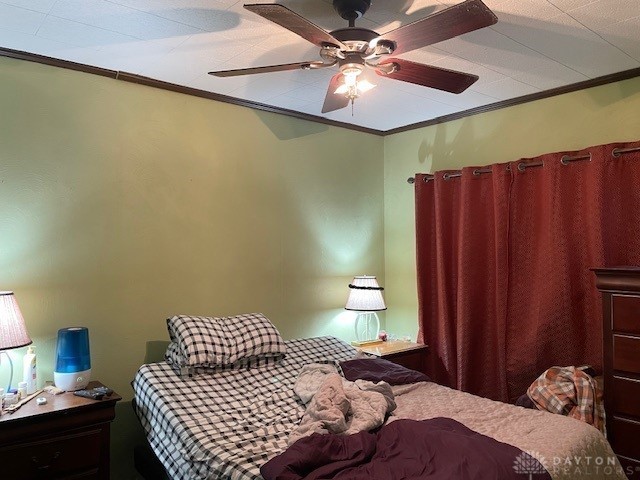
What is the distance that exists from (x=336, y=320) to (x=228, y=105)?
72.2 inches

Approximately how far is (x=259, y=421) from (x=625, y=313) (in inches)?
73.8

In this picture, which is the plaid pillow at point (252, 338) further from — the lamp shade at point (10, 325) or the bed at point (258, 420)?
the lamp shade at point (10, 325)

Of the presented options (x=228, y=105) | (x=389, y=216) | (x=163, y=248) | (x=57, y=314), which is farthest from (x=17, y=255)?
(x=389, y=216)

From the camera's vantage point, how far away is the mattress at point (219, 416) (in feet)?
5.95

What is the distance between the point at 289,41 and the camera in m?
2.34

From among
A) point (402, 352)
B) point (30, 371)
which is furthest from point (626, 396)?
point (30, 371)

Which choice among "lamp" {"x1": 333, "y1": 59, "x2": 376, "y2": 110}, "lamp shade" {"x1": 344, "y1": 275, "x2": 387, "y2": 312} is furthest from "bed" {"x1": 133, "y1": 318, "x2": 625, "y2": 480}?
"lamp" {"x1": 333, "y1": 59, "x2": 376, "y2": 110}

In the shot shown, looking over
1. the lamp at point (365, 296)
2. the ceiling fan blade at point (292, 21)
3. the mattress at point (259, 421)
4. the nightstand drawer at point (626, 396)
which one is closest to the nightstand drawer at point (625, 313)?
the nightstand drawer at point (626, 396)

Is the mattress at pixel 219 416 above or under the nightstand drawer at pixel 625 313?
under

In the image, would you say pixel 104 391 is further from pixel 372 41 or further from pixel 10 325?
pixel 372 41

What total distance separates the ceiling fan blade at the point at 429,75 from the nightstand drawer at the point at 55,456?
7.10 ft

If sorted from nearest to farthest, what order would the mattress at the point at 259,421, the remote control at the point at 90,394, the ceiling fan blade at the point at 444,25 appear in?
the ceiling fan blade at the point at 444,25, the mattress at the point at 259,421, the remote control at the point at 90,394

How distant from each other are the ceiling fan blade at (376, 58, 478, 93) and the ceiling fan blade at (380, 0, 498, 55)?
0.45 feet

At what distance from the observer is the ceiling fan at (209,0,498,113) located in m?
1.59
